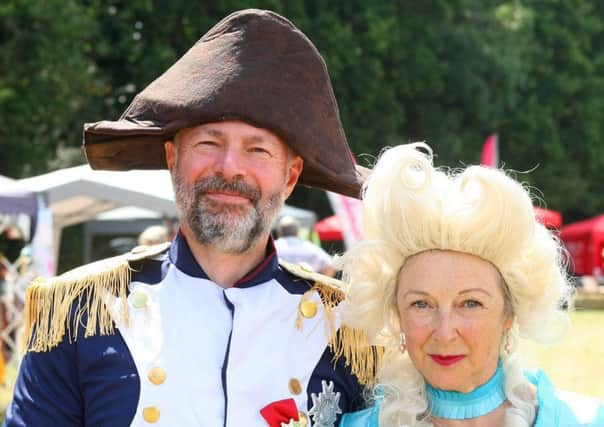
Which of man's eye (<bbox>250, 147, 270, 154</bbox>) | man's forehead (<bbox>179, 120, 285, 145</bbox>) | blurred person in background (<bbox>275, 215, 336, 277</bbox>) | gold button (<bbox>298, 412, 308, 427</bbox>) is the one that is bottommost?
blurred person in background (<bbox>275, 215, 336, 277</bbox>)

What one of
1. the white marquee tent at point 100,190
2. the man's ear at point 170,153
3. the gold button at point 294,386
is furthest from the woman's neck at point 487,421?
the white marquee tent at point 100,190

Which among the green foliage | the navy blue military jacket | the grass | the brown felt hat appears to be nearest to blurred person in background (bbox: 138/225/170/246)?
the grass

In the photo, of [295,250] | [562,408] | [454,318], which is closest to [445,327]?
[454,318]

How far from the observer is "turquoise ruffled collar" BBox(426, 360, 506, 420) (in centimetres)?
249

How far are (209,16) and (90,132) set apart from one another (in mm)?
17131

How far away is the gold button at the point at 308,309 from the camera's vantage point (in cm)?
269

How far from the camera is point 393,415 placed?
2.60 m

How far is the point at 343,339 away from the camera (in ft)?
8.97

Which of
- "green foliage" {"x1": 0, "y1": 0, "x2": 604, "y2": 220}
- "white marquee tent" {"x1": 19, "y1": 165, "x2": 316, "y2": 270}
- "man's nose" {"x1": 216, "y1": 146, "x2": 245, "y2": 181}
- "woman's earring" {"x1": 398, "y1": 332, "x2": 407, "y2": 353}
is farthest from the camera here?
"green foliage" {"x1": 0, "y1": 0, "x2": 604, "y2": 220}

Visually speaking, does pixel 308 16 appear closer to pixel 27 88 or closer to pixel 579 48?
pixel 27 88

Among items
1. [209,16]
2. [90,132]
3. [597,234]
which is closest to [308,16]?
[209,16]

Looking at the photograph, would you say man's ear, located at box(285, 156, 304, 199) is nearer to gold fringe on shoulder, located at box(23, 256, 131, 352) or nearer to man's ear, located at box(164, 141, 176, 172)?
man's ear, located at box(164, 141, 176, 172)

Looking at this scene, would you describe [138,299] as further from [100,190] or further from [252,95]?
[100,190]

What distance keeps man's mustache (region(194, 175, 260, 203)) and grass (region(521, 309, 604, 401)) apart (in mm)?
4126
